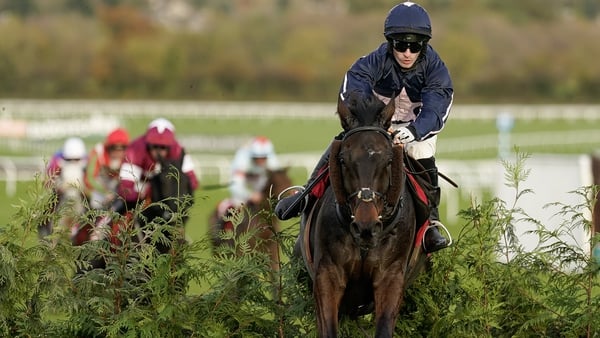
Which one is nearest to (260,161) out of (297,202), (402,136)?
Answer: (297,202)

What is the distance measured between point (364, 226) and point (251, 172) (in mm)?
7234

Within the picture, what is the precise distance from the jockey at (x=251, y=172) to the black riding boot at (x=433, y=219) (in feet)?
17.6

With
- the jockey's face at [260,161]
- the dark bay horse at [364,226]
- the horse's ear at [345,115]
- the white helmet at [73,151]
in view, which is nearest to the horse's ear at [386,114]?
the dark bay horse at [364,226]

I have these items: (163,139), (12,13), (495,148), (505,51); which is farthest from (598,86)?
(163,139)

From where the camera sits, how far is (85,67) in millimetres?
47000

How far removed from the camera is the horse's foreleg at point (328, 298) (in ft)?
19.6

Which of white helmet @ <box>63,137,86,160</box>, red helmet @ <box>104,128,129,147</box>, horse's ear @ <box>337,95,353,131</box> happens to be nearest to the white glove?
horse's ear @ <box>337,95,353,131</box>

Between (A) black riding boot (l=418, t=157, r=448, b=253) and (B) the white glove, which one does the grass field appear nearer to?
(A) black riding boot (l=418, t=157, r=448, b=253)

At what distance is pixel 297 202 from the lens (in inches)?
261

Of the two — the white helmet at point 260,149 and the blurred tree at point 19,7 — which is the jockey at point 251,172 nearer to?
the white helmet at point 260,149

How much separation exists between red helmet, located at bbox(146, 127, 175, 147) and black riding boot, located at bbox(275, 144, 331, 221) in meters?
2.99

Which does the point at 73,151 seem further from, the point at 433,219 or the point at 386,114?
the point at 386,114

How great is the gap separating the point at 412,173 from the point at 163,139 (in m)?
3.68

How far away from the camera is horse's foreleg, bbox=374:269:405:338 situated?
19.6 feet
